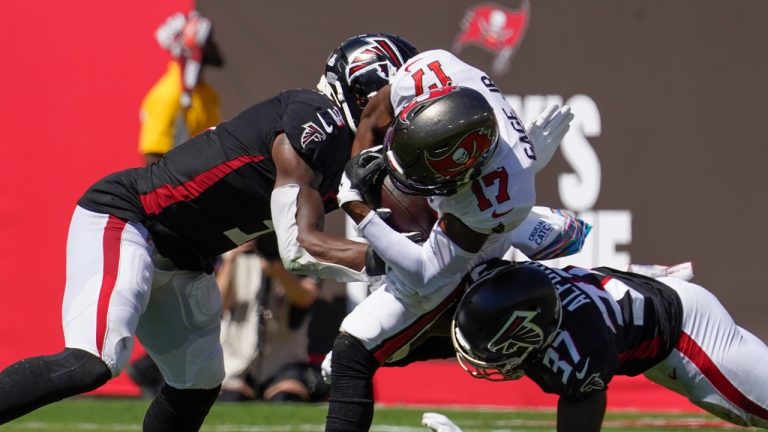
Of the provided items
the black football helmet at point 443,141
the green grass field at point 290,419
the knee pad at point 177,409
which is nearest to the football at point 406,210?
the black football helmet at point 443,141

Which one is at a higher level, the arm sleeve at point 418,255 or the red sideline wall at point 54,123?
the arm sleeve at point 418,255

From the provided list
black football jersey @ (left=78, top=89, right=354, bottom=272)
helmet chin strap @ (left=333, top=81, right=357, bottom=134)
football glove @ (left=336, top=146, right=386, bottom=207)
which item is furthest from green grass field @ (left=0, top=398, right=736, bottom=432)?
football glove @ (left=336, top=146, right=386, bottom=207)

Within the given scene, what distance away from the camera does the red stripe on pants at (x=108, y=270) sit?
4219mm

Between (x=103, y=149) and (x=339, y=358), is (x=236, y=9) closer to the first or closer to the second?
(x=103, y=149)

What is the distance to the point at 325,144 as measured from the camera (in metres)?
4.36

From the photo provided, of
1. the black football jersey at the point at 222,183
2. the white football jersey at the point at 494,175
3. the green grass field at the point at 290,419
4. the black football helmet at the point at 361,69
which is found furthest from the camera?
the green grass field at the point at 290,419

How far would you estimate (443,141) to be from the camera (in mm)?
3760

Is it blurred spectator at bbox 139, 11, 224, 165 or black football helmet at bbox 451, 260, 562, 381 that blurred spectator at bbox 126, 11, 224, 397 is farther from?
black football helmet at bbox 451, 260, 562, 381

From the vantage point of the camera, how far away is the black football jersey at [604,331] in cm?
384

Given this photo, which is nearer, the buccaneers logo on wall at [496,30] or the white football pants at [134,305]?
the white football pants at [134,305]

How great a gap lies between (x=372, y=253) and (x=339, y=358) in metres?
0.37

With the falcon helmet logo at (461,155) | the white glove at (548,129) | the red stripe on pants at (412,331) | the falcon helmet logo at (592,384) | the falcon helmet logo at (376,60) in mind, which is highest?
the falcon helmet logo at (376,60)

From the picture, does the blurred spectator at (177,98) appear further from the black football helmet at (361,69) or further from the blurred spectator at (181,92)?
the black football helmet at (361,69)

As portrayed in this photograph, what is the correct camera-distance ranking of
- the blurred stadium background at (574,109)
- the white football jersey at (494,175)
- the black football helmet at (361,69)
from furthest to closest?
the blurred stadium background at (574,109) → the black football helmet at (361,69) → the white football jersey at (494,175)
